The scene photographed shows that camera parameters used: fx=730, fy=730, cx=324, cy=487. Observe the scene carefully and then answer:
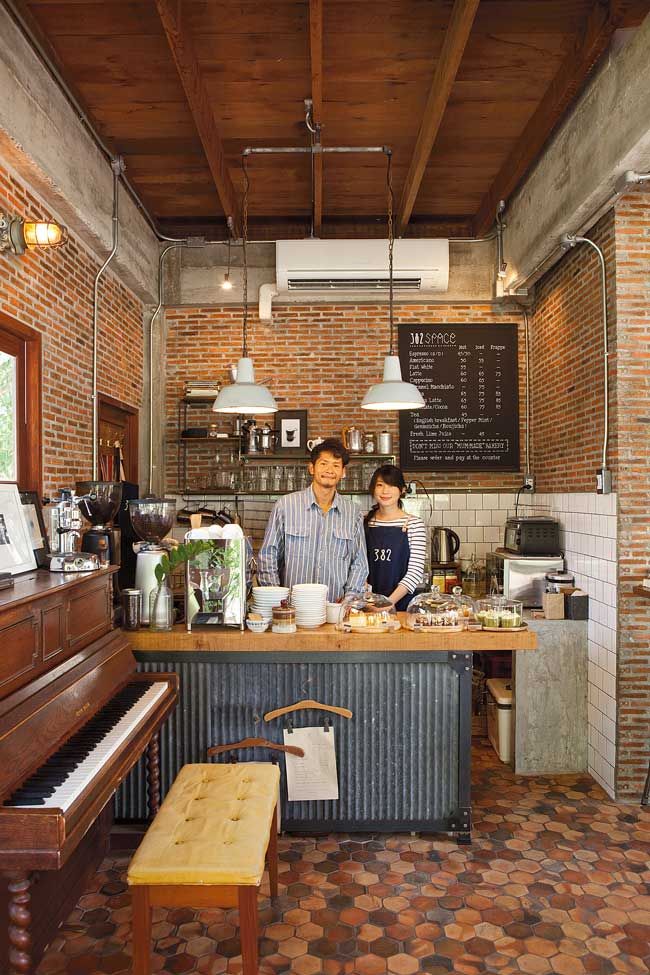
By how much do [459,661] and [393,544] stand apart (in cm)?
120

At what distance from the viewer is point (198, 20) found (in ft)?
12.1

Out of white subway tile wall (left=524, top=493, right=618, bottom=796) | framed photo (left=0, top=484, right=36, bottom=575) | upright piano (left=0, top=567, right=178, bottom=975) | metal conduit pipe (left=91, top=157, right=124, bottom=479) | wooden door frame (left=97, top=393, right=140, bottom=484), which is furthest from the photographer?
wooden door frame (left=97, top=393, right=140, bottom=484)

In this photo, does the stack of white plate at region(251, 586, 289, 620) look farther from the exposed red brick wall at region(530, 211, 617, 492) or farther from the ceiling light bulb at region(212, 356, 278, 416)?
the exposed red brick wall at region(530, 211, 617, 492)

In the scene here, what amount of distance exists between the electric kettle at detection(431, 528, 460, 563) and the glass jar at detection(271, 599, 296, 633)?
2943 millimetres

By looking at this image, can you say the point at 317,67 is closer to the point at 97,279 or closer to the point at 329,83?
the point at 329,83

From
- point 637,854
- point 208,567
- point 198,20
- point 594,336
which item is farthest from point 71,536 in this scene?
point 594,336

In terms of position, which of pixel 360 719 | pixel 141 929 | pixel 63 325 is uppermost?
pixel 63 325

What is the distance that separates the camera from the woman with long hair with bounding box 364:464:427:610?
4.47 metres

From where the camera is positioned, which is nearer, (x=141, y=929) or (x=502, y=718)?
(x=141, y=929)

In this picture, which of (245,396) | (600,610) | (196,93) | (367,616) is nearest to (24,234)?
(196,93)

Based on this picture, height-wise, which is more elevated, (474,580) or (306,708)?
(474,580)

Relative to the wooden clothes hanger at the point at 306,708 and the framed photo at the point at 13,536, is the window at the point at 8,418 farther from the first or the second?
the wooden clothes hanger at the point at 306,708

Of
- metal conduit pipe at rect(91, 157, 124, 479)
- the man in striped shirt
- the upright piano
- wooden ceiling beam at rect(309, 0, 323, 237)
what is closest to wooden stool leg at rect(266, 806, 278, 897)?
the upright piano

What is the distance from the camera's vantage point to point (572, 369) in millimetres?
5188
